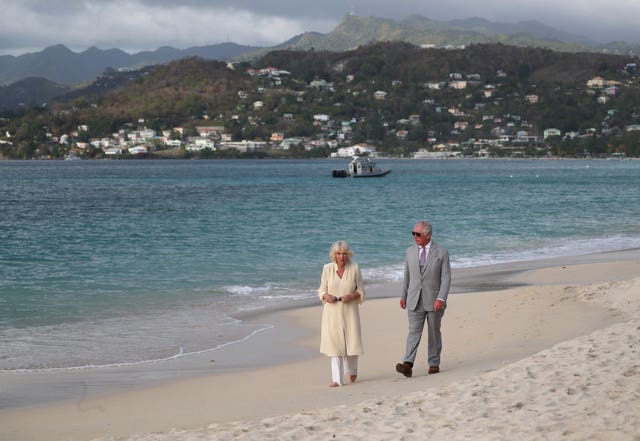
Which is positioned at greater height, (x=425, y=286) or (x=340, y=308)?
(x=425, y=286)

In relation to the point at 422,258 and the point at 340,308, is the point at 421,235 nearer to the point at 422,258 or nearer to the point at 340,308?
the point at 422,258

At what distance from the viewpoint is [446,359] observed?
9820 millimetres

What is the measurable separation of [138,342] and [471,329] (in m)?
4.57

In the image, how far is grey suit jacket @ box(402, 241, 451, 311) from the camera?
8.69 meters

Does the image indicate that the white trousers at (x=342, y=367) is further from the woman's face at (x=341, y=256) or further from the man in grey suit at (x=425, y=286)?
the woman's face at (x=341, y=256)

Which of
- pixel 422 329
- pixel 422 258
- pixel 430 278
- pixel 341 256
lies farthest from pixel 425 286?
pixel 341 256

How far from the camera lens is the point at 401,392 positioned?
7.99m

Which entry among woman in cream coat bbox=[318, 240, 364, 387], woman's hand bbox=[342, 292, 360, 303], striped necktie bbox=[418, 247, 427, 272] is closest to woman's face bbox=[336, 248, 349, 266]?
woman in cream coat bbox=[318, 240, 364, 387]

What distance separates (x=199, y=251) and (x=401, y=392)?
1798cm

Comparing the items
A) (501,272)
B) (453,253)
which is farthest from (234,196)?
(501,272)

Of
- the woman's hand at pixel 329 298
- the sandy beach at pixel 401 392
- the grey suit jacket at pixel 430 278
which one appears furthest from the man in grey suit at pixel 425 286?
the woman's hand at pixel 329 298

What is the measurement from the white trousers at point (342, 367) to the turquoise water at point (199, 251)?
310 cm

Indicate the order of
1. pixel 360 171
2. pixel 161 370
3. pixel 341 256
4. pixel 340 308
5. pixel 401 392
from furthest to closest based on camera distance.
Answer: pixel 360 171
pixel 161 370
pixel 340 308
pixel 341 256
pixel 401 392

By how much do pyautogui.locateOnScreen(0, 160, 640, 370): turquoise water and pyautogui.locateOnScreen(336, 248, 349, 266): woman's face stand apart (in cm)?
356
